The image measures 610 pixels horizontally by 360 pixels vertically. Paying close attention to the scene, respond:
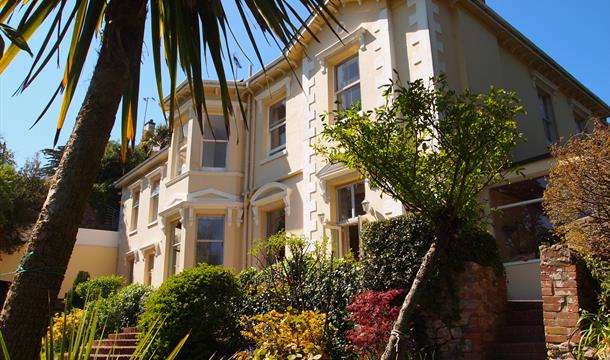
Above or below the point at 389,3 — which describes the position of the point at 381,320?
below

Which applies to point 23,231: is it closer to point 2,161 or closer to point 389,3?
point 2,161

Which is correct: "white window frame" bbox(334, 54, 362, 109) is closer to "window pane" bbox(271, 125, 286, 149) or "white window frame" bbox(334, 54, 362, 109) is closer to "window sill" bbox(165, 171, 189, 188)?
"window pane" bbox(271, 125, 286, 149)

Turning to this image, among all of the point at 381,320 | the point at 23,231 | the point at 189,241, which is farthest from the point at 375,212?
the point at 23,231

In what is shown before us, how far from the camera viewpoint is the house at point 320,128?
9711mm

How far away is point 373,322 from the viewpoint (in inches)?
247

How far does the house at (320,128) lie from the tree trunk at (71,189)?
4717mm

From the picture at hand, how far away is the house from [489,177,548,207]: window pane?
22mm

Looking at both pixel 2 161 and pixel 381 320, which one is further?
pixel 2 161

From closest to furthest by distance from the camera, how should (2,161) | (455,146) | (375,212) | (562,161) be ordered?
(455,146) < (562,161) < (375,212) < (2,161)

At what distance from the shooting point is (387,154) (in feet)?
17.4

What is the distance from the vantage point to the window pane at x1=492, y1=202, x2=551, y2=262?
9.27 metres

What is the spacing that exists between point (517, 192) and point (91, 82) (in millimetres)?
8841

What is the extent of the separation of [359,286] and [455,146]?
322cm

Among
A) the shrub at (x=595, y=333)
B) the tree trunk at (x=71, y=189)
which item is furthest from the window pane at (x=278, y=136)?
the tree trunk at (x=71, y=189)
